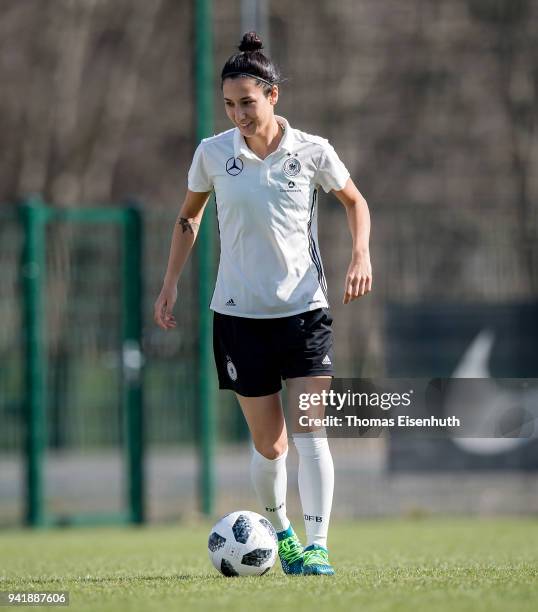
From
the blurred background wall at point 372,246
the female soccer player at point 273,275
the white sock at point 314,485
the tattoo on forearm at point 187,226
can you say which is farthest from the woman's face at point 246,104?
the blurred background wall at point 372,246

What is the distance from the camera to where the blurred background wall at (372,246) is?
11.4m

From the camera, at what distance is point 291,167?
19.5 ft

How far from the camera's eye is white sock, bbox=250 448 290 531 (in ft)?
19.9

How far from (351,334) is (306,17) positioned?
336cm

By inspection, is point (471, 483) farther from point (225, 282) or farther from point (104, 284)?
point (225, 282)

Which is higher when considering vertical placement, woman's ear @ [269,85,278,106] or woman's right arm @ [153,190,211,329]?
woman's ear @ [269,85,278,106]

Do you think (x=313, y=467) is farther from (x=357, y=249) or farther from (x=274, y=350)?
(x=357, y=249)

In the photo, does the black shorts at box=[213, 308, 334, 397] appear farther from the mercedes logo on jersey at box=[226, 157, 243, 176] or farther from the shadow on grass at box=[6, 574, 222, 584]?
the shadow on grass at box=[6, 574, 222, 584]

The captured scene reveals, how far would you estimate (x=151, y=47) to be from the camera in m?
22.3

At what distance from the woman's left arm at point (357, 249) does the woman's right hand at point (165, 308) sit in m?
0.80

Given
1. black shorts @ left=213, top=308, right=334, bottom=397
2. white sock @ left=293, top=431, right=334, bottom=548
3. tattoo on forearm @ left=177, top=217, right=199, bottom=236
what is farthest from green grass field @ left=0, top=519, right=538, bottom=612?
tattoo on forearm @ left=177, top=217, right=199, bottom=236

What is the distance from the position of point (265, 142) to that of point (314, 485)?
1488 millimetres

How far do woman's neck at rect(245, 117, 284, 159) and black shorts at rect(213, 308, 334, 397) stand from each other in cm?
72

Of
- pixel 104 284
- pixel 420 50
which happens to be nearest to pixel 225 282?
pixel 104 284
